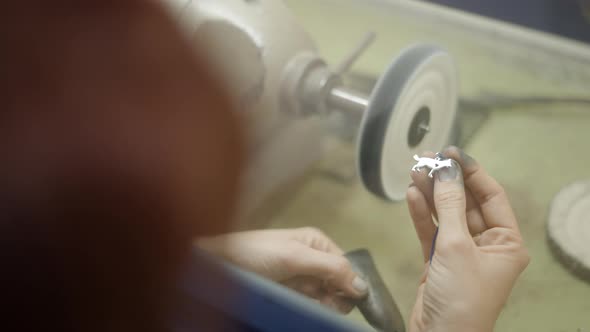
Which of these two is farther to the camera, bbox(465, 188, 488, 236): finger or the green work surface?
the green work surface

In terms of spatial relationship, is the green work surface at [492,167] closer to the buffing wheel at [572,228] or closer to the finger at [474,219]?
the buffing wheel at [572,228]

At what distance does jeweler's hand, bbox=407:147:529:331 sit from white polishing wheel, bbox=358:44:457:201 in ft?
0.36

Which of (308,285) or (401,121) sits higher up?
(401,121)

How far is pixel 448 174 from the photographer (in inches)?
22.6

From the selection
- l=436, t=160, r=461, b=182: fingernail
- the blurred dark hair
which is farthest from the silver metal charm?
the blurred dark hair

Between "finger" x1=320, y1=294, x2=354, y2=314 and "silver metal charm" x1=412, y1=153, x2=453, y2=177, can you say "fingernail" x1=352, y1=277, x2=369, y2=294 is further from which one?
"silver metal charm" x1=412, y1=153, x2=453, y2=177

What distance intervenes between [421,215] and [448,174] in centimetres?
9

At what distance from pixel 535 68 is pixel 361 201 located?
0.59m

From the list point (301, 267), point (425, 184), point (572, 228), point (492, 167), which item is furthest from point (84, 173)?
point (572, 228)

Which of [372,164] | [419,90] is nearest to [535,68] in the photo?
[419,90]

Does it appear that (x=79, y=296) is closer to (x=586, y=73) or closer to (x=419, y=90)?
(x=419, y=90)

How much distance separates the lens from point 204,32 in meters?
0.77

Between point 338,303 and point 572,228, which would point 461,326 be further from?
point 572,228

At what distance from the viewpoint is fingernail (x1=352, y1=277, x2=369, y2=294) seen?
2.27ft
